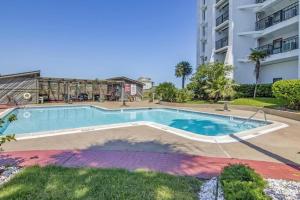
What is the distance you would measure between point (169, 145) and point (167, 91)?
1950cm

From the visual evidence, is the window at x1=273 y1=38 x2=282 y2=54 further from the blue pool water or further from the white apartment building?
the blue pool water

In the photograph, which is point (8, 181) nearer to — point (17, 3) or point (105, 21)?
point (17, 3)

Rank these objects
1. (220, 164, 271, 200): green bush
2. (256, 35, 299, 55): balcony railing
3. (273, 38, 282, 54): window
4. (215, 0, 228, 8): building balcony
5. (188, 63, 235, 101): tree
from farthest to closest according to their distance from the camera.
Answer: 1. (215, 0, 228, 8): building balcony
2. (273, 38, 282, 54): window
3. (188, 63, 235, 101): tree
4. (256, 35, 299, 55): balcony railing
5. (220, 164, 271, 200): green bush

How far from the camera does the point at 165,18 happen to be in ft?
91.9

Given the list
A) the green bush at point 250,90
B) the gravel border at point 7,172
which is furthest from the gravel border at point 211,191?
the green bush at point 250,90

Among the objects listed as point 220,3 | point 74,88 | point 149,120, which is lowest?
point 149,120

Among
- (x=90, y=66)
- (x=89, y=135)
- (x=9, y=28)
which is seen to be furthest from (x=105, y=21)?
(x=89, y=135)

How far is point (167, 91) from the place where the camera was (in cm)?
2647

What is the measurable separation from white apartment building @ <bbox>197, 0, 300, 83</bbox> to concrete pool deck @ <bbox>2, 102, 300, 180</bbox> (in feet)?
54.4

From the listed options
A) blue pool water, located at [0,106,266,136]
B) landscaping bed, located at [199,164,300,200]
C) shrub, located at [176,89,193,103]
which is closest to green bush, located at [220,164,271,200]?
landscaping bed, located at [199,164,300,200]

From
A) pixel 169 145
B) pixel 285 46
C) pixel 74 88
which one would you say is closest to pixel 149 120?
pixel 169 145

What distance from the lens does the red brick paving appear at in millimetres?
4930

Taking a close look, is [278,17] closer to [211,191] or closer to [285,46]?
[285,46]

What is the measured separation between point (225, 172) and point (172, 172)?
4.26 feet
